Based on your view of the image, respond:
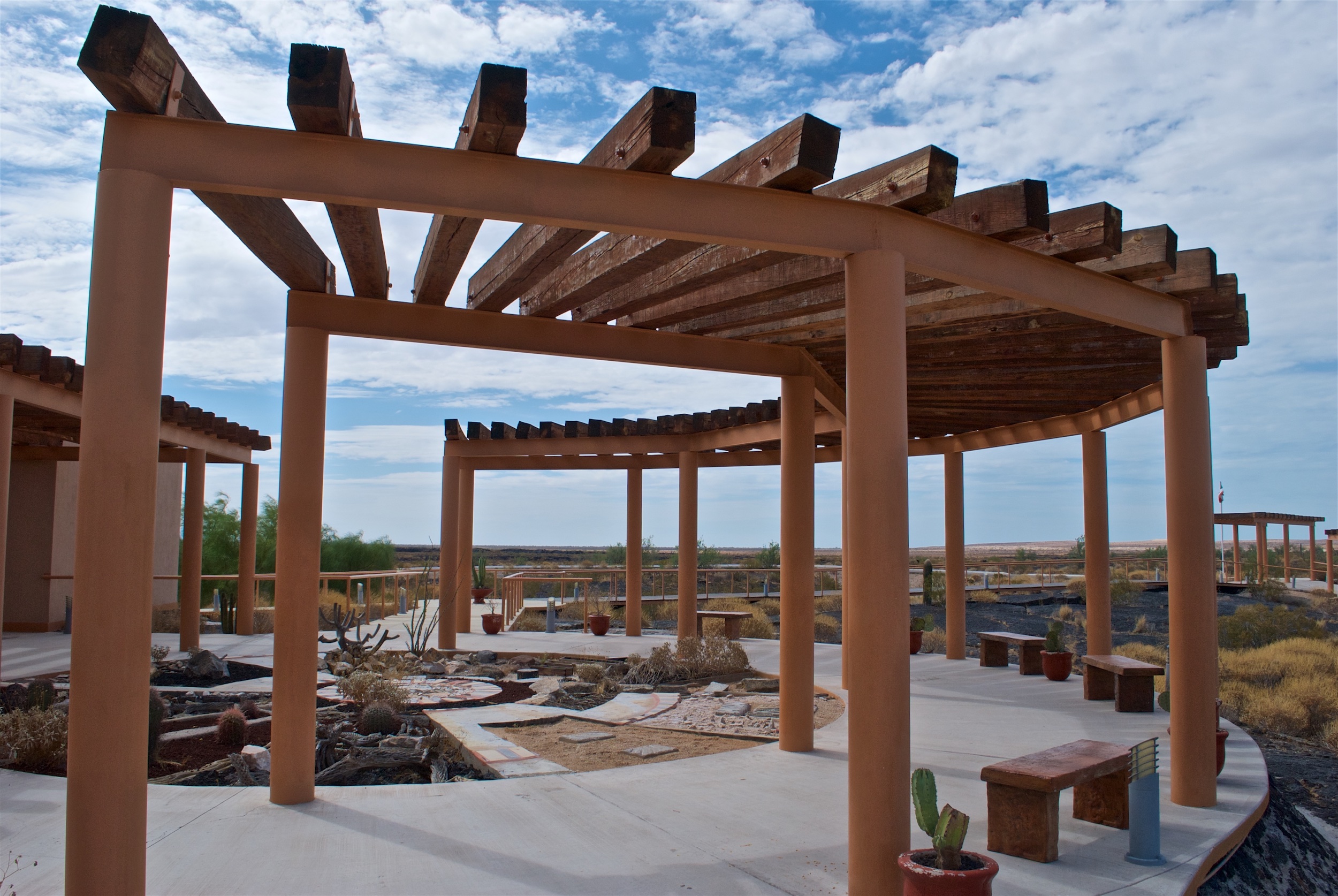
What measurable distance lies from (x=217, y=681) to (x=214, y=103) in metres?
8.93

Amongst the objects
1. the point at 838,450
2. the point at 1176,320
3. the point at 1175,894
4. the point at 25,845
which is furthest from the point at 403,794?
the point at 838,450

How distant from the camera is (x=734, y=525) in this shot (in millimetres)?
42406

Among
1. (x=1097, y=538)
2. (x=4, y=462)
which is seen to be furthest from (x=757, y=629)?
(x=4, y=462)

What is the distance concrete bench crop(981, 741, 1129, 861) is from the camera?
432 cm

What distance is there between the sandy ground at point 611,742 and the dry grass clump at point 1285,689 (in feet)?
15.9

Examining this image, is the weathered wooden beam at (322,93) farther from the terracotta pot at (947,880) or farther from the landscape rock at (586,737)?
the landscape rock at (586,737)

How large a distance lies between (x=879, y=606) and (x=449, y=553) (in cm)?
1108

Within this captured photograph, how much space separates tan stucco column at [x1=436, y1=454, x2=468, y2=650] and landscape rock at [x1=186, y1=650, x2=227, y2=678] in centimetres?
294

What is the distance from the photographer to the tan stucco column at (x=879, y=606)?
373 cm

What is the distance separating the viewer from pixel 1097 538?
9.84 meters

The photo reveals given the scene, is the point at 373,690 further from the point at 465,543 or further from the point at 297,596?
the point at 465,543

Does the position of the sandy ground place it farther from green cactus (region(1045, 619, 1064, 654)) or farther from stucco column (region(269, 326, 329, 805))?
green cactus (region(1045, 619, 1064, 654))

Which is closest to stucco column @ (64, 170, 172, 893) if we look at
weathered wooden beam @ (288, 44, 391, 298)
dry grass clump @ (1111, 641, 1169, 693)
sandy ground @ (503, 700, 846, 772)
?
weathered wooden beam @ (288, 44, 391, 298)

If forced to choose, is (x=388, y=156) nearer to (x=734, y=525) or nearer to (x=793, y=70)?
(x=793, y=70)
